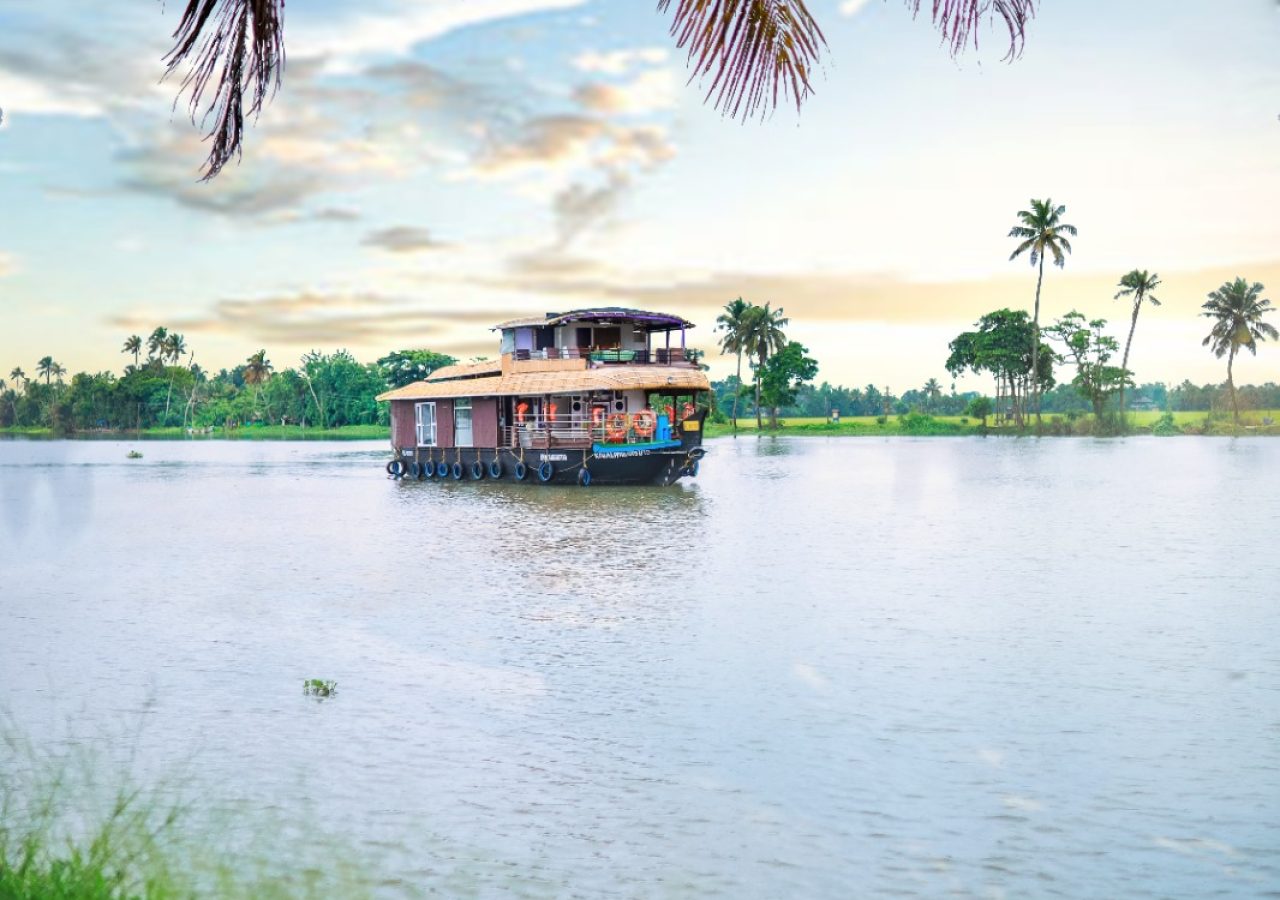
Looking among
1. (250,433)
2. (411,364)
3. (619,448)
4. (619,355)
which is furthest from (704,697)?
(250,433)

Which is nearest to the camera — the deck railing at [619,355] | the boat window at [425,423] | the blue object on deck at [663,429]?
the blue object on deck at [663,429]

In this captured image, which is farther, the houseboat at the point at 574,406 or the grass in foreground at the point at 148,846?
the houseboat at the point at 574,406

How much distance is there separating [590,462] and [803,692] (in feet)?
100.0

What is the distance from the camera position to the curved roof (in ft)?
152

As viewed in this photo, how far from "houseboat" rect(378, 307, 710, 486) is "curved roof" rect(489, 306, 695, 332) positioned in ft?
0.16

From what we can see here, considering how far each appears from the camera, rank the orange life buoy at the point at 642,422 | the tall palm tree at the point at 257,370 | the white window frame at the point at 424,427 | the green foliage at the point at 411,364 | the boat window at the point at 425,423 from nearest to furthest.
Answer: the orange life buoy at the point at 642,422, the white window frame at the point at 424,427, the boat window at the point at 425,423, the green foliage at the point at 411,364, the tall palm tree at the point at 257,370

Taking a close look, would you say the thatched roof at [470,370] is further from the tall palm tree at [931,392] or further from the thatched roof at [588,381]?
the tall palm tree at [931,392]

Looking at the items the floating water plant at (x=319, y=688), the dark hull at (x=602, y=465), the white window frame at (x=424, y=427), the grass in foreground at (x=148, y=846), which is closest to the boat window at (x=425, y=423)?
the white window frame at (x=424, y=427)

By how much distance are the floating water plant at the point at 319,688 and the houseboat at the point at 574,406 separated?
1131 inches

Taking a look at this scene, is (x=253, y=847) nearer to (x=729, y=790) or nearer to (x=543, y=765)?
(x=543, y=765)

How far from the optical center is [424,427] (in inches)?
2095

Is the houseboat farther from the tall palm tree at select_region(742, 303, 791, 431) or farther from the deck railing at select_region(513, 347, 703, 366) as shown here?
the tall palm tree at select_region(742, 303, 791, 431)

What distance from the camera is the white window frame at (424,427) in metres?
52.5

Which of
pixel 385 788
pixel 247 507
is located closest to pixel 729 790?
pixel 385 788
